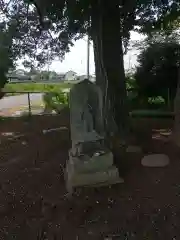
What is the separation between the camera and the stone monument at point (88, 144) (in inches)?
204

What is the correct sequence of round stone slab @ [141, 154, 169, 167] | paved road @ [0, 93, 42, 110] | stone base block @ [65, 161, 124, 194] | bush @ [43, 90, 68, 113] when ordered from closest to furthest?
stone base block @ [65, 161, 124, 194], round stone slab @ [141, 154, 169, 167], bush @ [43, 90, 68, 113], paved road @ [0, 93, 42, 110]

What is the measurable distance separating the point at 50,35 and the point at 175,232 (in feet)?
27.5

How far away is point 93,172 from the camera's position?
5.19m

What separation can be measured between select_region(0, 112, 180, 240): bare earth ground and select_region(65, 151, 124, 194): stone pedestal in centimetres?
12

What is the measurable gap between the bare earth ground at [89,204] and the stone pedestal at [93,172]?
0.12m

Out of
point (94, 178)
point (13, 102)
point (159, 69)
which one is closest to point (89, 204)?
point (94, 178)

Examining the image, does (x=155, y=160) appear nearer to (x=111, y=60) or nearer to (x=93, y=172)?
(x=93, y=172)

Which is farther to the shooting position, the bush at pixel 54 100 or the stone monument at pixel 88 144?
the bush at pixel 54 100

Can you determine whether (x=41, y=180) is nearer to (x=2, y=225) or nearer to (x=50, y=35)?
(x=2, y=225)

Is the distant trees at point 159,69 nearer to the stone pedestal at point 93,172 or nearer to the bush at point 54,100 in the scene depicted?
the bush at point 54,100

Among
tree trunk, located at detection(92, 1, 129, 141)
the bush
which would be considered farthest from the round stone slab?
the bush

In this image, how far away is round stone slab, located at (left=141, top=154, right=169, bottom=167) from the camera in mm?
5923

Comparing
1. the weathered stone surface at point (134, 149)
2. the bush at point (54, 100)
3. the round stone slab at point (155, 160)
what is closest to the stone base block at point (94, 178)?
the round stone slab at point (155, 160)

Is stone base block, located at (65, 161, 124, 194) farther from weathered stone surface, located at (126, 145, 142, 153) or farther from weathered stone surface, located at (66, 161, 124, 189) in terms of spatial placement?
weathered stone surface, located at (126, 145, 142, 153)
